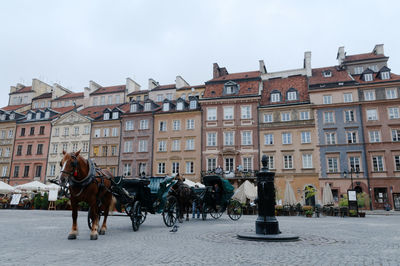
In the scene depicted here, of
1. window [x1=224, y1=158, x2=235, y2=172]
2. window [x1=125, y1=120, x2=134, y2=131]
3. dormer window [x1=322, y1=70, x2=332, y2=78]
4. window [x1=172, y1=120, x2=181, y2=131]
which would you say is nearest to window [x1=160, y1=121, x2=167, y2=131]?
window [x1=172, y1=120, x2=181, y2=131]

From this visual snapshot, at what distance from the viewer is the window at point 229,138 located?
37562mm

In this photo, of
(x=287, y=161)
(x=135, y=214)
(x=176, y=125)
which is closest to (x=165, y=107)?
(x=176, y=125)

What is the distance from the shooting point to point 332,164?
112 ft

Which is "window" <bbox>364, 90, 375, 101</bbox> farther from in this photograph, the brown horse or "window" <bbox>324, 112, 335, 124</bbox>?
the brown horse

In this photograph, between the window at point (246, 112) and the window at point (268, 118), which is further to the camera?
the window at point (246, 112)

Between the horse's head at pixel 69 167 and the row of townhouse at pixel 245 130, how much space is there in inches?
1098

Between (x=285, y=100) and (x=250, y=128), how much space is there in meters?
5.31

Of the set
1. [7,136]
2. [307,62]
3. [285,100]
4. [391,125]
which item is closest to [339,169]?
[391,125]

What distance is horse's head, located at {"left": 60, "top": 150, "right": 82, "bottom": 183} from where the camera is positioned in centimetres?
795

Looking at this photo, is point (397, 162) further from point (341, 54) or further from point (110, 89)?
point (110, 89)

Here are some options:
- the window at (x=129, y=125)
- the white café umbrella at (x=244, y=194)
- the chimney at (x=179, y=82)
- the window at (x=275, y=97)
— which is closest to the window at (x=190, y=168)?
the window at (x=129, y=125)

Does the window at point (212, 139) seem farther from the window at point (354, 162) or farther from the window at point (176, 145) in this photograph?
the window at point (354, 162)

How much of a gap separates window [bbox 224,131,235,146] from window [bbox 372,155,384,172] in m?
15.0

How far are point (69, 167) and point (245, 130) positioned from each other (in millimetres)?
30423
